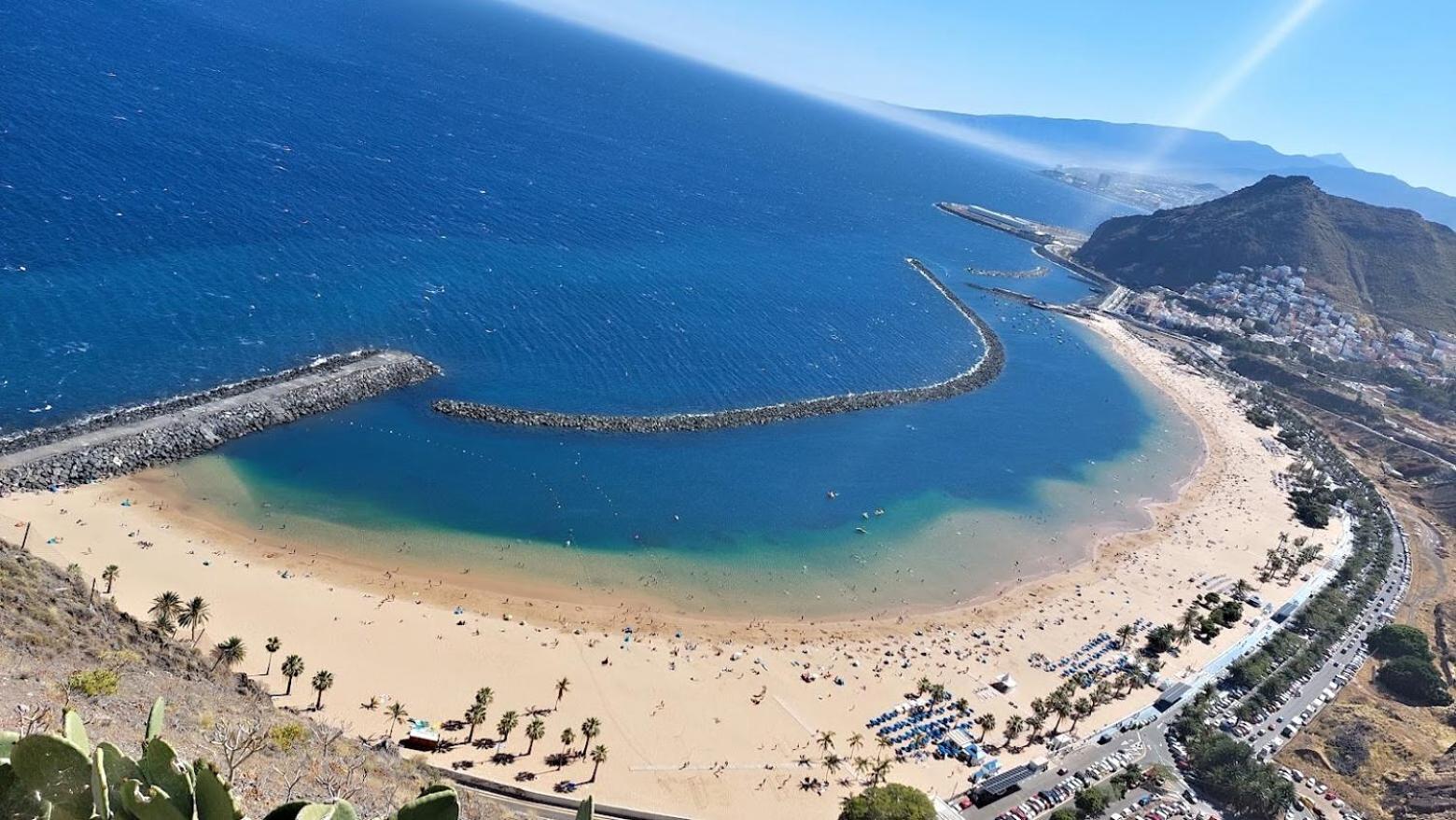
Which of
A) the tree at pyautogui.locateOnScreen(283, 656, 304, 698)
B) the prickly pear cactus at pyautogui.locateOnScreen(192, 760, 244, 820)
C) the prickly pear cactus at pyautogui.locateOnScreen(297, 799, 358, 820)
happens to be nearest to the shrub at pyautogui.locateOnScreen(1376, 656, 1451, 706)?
the prickly pear cactus at pyautogui.locateOnScreen(297, 799, 358, 820)

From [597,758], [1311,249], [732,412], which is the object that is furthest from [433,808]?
[1311,249]

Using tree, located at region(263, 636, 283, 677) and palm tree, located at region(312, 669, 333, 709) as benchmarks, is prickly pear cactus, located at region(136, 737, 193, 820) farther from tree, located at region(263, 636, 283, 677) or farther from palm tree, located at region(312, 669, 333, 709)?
tree, located at region(263, 636, 283, 677)

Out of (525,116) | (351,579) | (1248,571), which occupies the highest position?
(525,116)

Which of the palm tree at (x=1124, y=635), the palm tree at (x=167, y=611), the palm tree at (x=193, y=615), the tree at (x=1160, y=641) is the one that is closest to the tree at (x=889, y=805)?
the palm tree at (x=1124, y=635)

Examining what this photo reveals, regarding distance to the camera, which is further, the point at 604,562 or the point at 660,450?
the point at 660,450

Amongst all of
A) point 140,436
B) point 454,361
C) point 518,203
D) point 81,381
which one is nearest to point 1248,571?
point 454,361

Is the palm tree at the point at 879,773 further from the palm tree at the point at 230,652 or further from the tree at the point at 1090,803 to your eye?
the palm tree at the point at 230,652

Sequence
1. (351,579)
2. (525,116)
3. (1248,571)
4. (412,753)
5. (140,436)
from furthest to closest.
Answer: (525,116), (1248,571), (140,436), (351,579), (412,753)

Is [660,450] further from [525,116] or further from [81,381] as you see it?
[525,116]
